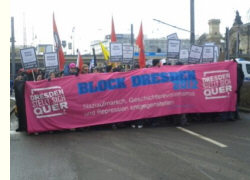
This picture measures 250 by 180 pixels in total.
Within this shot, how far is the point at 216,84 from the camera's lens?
1024 cm

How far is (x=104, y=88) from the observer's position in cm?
955

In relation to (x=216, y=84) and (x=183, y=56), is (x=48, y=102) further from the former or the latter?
(x=183, y=56)

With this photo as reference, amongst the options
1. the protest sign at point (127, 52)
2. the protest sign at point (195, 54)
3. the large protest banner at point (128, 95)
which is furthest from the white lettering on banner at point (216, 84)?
the protest sign at point (127, 52)

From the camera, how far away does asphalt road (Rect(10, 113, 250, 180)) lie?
5590mm

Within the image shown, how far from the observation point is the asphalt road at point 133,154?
18.3 feet

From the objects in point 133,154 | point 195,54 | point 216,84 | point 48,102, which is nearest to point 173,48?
point 195,54

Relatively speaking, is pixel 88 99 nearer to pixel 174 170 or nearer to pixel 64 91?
pixel 64 91

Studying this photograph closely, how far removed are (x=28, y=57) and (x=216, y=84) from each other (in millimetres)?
5822

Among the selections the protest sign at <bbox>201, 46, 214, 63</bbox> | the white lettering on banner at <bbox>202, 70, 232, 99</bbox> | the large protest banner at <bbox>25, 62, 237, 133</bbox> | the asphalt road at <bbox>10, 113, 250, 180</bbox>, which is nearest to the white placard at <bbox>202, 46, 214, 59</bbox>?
the protest sign at <bbox>201, 46, 214, 63</bbox>

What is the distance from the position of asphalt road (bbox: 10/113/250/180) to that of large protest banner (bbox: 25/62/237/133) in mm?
455

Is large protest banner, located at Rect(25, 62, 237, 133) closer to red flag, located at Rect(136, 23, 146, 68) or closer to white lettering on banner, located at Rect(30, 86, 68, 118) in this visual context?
white lettering on banner, located at Rect(30, 86, 68, 118)

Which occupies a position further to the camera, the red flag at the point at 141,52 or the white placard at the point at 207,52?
the white placard at the point at 207,52

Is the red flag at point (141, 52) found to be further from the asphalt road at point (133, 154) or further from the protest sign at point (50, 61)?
the asphalt road at point (133, 154)

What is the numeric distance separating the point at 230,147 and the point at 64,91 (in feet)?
15.0
